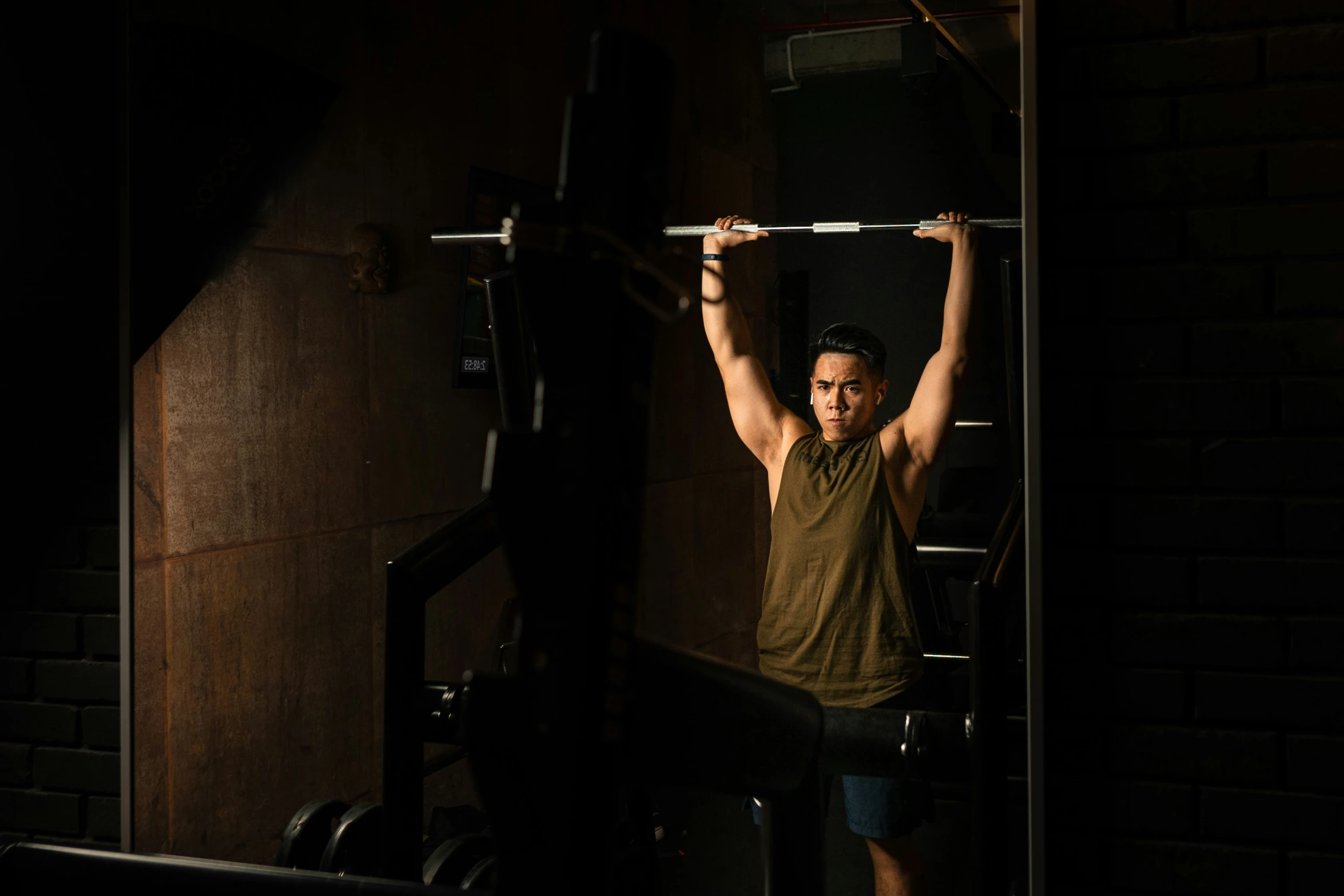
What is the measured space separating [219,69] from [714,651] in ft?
10.4

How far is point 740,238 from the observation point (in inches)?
100.0

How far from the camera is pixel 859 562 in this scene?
272cm

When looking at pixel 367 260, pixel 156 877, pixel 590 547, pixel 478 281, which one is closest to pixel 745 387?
pixel 478 281

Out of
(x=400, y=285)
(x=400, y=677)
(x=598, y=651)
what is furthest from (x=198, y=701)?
(x=598, y=651)

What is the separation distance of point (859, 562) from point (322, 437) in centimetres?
159

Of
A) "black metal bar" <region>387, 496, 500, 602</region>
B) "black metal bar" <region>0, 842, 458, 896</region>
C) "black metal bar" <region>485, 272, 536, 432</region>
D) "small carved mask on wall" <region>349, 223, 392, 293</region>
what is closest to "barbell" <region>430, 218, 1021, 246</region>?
"black metal bar" <region>485, 272, 536, 432</region>

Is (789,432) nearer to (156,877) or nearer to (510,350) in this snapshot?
(510,350)

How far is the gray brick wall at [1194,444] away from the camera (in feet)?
4.95

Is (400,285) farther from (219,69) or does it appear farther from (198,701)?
(198,701)

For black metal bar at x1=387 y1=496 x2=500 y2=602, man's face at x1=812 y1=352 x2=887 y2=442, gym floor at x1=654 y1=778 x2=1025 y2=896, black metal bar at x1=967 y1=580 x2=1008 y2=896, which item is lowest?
gym floor at x1=654 y1=778 x2=1025 y2=896

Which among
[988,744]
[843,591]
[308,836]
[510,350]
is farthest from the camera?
[843,591]

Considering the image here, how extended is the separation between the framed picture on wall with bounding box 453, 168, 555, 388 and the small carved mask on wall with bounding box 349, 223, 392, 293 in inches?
12.6

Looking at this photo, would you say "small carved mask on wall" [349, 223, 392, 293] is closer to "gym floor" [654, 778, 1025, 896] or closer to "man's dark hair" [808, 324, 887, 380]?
"man's dark hair" [808, 324, 887, 380]

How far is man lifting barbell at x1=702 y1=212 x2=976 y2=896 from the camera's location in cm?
262
